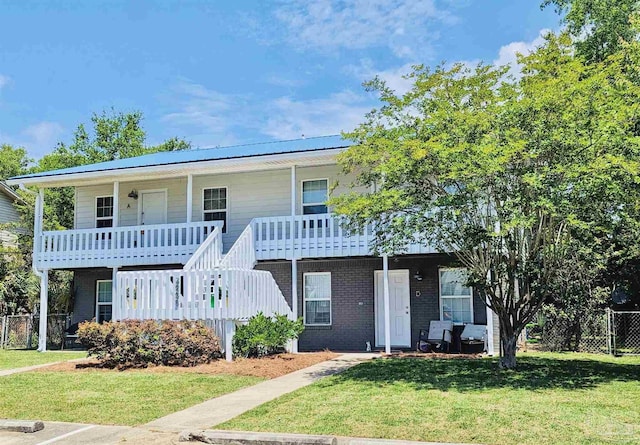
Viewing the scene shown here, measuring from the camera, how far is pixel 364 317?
685 inches

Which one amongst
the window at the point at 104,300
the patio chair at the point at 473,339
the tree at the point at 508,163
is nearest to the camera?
the tree at the point at 508,163

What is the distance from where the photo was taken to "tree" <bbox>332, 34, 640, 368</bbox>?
9.83 meters

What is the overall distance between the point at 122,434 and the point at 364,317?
10.8m

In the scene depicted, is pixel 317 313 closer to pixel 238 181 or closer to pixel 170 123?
pixel 238 181

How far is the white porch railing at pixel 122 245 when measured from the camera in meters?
17.6

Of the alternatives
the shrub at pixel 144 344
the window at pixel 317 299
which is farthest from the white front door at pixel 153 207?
the shrub at pixel 144 344

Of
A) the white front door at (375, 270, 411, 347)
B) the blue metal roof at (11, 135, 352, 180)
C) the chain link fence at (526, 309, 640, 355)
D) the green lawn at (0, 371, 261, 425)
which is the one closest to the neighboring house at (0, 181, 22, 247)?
the blue metal roof at (11, 135, 352, 180)

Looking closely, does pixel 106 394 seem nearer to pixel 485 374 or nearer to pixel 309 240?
pixel 485 374

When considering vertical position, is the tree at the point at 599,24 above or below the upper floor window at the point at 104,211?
above

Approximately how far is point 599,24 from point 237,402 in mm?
19018

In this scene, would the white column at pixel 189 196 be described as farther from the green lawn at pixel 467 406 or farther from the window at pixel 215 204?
the green lawn at pixel 467 406

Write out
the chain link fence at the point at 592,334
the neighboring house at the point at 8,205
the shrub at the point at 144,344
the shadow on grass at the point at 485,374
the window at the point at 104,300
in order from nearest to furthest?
1. the shadow on grass at the point at 485,374
2. the shrub at the point at 144,344
3. the chain link fence at the point at 592,334
4. the window at the point at 104,300
5. the neighboring house at the point at 8,205

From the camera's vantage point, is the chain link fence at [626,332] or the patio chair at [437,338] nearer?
the patio chair at [437,338]

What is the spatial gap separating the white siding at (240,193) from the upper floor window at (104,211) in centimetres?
53
